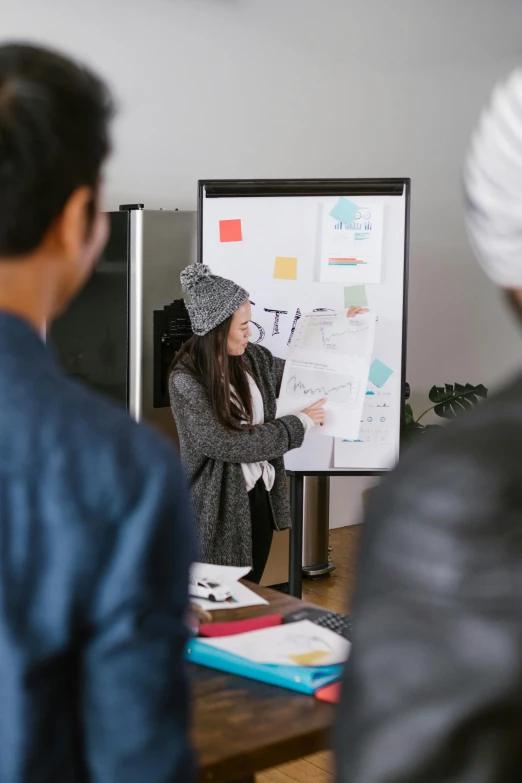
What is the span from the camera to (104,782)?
905 millimetres

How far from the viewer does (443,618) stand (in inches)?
22.6

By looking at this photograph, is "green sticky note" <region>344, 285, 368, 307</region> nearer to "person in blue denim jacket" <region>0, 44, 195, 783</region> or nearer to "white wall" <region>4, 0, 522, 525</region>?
"white wall" <region>4, 0, 522, 525</region>

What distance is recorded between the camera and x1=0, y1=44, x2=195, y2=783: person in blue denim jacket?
2.78 ft

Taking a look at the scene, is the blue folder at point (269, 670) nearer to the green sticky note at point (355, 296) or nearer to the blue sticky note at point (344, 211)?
the green sticky note at point (355, 296)

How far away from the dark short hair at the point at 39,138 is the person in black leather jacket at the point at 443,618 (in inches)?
18.3

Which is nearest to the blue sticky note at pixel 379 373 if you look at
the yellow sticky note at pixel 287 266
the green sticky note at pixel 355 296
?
the green sticky note at pixel 355 296

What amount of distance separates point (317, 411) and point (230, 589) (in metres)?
1.48

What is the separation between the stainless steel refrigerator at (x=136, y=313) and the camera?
3.90 m

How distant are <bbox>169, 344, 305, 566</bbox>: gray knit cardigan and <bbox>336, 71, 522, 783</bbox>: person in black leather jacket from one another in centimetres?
229

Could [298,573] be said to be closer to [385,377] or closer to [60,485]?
[385,377]

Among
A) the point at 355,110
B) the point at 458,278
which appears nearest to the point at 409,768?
the point at 355,110

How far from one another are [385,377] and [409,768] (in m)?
2.93

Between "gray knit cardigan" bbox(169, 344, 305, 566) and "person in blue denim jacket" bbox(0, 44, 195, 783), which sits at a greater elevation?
"person in blue denim jacket" bbox(0, 44, 195, 783)

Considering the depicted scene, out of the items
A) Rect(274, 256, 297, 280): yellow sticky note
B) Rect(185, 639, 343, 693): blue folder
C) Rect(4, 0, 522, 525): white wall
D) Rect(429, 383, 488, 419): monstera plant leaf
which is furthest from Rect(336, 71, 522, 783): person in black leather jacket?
Rect(429, 383, 488, 419): monstera plant leaf
